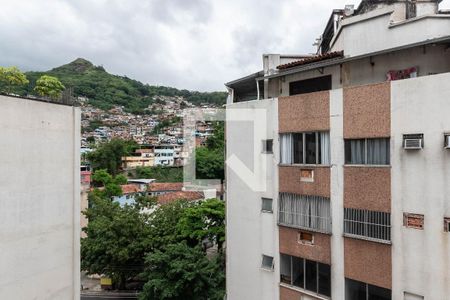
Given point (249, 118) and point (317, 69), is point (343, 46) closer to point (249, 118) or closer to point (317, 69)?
point (317, 69)

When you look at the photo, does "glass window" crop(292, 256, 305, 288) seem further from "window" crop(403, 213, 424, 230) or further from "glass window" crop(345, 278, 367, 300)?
"window" crop(403, 213, 424, 230)

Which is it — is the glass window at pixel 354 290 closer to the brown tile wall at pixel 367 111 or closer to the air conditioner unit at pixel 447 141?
the brown tile wall at pixel 367 111

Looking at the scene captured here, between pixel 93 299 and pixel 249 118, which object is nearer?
pixel 249 118

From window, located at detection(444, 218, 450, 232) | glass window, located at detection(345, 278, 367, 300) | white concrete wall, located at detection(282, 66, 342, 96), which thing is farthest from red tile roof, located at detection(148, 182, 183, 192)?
window, located at detection(444, 218, 450, 232)

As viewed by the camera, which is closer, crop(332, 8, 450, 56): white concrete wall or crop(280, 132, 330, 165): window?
crop(332, 8, 450, 56): white concrete wall

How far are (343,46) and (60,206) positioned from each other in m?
10.4

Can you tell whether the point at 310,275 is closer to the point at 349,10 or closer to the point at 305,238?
the point at 305,238

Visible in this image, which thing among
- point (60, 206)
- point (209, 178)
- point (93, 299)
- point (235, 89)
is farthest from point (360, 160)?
point (209, 178)

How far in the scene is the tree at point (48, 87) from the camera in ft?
34.0

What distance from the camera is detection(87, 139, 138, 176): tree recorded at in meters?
59.9

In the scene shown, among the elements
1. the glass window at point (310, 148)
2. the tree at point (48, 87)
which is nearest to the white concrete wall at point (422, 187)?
the glass window at point (310, 148)

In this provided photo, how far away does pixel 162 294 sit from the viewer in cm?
1603

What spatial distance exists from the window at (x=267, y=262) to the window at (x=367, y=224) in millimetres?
3008

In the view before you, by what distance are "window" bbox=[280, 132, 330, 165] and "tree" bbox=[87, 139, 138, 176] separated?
178 ft
